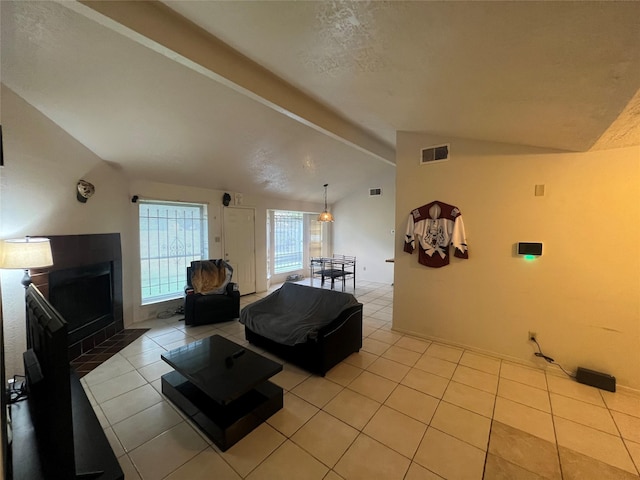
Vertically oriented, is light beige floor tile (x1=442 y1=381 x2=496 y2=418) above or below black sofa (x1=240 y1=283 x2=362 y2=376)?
below

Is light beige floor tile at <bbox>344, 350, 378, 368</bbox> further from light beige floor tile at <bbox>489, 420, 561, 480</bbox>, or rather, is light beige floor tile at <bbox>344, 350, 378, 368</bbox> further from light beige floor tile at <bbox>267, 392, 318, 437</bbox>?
light beige floor tile at <bbox>489, 420, 561, 480</bbox>

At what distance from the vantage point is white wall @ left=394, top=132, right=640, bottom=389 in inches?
97.2

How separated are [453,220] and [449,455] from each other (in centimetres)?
244

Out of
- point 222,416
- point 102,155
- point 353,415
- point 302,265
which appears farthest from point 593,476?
point 302,265

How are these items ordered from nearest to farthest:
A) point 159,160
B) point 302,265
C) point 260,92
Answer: point 260,92 → point 159,160 → point 302,265

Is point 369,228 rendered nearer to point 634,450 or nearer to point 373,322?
point 373,322

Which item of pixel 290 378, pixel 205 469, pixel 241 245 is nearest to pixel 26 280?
pixel 205 469

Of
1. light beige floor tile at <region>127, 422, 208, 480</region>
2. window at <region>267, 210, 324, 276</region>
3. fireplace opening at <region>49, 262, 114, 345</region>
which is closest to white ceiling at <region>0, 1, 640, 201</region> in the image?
fireplace opening at <region>49, 262, 114, 345</region>

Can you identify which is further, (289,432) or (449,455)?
(289,432)

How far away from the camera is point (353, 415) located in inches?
83.7

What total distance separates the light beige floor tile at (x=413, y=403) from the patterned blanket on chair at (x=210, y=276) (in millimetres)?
3138

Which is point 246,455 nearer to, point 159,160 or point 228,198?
point 159,160

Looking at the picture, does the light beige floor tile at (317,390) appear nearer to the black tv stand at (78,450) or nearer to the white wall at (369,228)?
the black tv stand at (78,450)

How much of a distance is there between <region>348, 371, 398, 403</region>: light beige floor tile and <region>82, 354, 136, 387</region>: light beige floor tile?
2.44 metres
